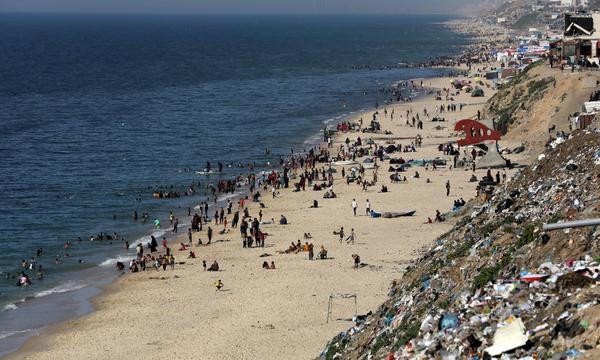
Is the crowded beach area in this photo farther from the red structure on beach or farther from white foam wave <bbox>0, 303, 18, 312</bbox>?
white foam wave <bbox>0, 303, 18, 312</bbox>

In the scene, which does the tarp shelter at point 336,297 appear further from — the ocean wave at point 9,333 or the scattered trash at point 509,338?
the scattered trash at point 509,338

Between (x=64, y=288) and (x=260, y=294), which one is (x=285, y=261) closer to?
(x=260, y=294)

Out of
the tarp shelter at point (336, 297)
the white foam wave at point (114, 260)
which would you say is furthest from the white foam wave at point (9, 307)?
the tarp shelter at point (336, 297)

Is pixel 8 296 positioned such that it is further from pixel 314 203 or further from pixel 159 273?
pixel 314 203

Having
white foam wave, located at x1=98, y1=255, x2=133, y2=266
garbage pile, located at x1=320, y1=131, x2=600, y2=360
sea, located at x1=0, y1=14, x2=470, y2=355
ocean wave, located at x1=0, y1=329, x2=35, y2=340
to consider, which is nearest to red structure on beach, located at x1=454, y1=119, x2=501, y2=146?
sea, located at x1=0, y1=14, x2=470, y2=355

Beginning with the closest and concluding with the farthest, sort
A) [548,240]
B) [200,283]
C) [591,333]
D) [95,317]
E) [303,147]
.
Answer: [591,333]
[548,240]
[95,317]
[200,283]
[303,147]

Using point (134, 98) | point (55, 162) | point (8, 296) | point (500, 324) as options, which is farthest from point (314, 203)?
point (134, 98)
